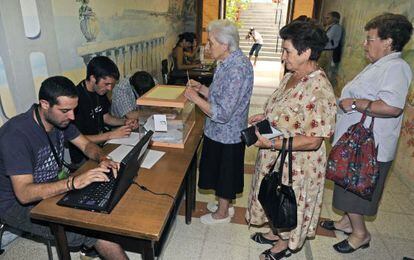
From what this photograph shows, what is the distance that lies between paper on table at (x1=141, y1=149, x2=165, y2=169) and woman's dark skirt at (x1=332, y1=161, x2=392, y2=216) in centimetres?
128

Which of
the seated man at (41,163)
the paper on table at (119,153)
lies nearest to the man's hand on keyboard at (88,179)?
the seated man at (41,163)

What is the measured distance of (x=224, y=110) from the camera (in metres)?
1.80

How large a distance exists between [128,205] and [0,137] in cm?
72

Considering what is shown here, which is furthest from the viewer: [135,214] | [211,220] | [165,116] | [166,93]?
[211,220]

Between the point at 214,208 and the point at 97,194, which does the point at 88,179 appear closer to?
the point at 97,194

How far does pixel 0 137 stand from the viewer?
139 centimetres

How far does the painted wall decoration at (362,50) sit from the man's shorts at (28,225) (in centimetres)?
320

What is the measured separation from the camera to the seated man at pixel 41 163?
4.41 ft

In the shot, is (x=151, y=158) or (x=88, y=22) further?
(x=88, y=22)

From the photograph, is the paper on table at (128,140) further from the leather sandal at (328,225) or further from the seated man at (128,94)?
the leather sandal at (328,225)

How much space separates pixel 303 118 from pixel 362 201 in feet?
2.93

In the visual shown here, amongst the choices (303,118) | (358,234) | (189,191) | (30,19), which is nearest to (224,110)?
(303,118)

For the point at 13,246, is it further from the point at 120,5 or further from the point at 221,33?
the point at 120,5

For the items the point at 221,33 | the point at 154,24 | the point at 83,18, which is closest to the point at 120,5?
the point at 83,18
